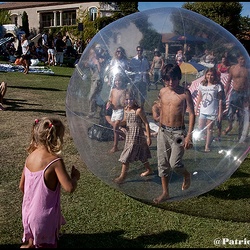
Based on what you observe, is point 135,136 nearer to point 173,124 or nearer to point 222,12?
point 173,124

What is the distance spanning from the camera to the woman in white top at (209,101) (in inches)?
142

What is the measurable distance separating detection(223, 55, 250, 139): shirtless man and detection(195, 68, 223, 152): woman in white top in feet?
0.34

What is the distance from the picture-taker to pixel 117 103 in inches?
146

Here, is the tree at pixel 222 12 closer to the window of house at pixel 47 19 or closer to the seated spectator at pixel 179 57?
the window of house at pixel 47 19

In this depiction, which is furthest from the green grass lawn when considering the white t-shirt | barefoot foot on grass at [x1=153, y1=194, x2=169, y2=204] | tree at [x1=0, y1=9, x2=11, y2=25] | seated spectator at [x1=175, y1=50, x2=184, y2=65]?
tree at [x1=0, y1=9, x2=11, y2=25]

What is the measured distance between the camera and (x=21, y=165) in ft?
17.9

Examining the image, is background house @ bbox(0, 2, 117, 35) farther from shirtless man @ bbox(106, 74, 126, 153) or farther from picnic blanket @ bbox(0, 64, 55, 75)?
shirtless man @ bbox(106, 74, 126, 153)

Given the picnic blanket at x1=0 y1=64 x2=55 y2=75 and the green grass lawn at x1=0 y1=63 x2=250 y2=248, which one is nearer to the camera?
the green grass lawn at x1=0 y1=63 x2=250 y2=248

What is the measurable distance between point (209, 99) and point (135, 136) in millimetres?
761

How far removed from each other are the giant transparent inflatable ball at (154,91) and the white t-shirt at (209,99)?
37 mm

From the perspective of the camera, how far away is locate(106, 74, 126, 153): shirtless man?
3697mm

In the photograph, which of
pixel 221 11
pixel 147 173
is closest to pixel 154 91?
pixel 147 173

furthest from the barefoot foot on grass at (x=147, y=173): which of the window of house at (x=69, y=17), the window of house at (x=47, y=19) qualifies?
the window of house at (x=47, y=19)

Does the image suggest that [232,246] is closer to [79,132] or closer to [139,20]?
[79,132]
